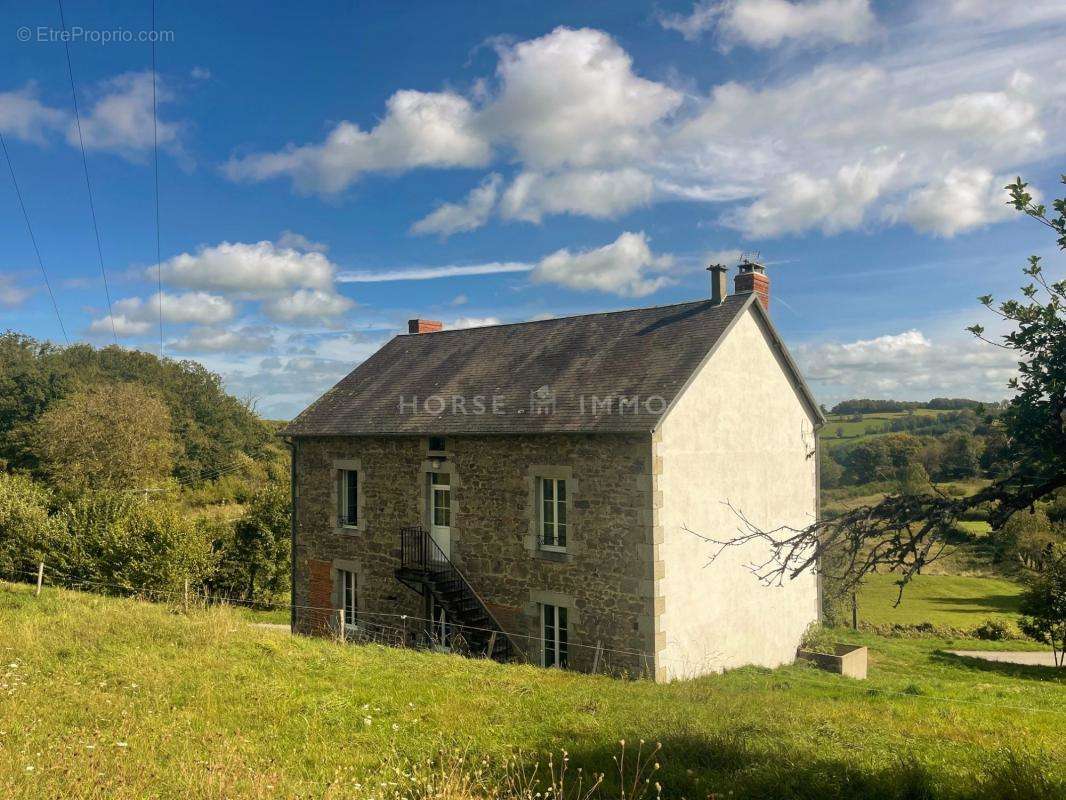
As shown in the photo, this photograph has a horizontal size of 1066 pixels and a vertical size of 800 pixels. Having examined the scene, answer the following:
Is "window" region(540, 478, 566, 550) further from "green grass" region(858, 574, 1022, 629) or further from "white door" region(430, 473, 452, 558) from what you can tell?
"green grass" region(858, 574, 1022, 629)

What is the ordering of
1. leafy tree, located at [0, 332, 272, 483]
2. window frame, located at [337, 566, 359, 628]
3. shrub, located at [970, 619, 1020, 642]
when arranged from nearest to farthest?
1. window frame, located at [337, 566, 359, 628]
2. shrub, located at [970, 619, 1020, 642]
3. leafy tree, located at [0, 332, 272, 483]

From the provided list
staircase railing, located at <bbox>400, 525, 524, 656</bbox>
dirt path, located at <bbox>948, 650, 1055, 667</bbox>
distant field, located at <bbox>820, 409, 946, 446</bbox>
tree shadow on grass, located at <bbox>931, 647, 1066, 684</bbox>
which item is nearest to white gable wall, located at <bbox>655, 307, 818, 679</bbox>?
distant field, located at <bbox>820, 409, 946, 446</bbox>

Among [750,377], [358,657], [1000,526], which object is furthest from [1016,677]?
[358,657]

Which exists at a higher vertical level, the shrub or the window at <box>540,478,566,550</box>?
the window at <box>540,478,566,550</box>

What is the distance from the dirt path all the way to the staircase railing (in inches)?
638

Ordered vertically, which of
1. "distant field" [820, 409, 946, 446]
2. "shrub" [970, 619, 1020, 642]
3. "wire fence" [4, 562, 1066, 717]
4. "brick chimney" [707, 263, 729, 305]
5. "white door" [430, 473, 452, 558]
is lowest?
"shrub" [970, 619, 1020, 642]

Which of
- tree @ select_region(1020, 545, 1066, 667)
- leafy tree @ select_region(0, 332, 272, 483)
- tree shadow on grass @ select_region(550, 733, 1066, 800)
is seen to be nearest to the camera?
tree shadow on grass @ select_region(550, 733, 1066, 800)

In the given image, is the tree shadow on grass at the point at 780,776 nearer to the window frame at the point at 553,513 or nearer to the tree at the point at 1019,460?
the tree at the point at 1019,460

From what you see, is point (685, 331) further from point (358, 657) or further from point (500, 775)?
point (500, 775)

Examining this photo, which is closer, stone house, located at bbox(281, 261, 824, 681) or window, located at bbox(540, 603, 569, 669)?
stone house, located at bbox(281, 261, 824, 681)

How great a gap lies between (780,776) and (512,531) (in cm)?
875

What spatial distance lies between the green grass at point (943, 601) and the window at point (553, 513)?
20485mm

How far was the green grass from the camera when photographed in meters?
29.5

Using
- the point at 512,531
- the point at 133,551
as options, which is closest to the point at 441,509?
the point at 512,531
